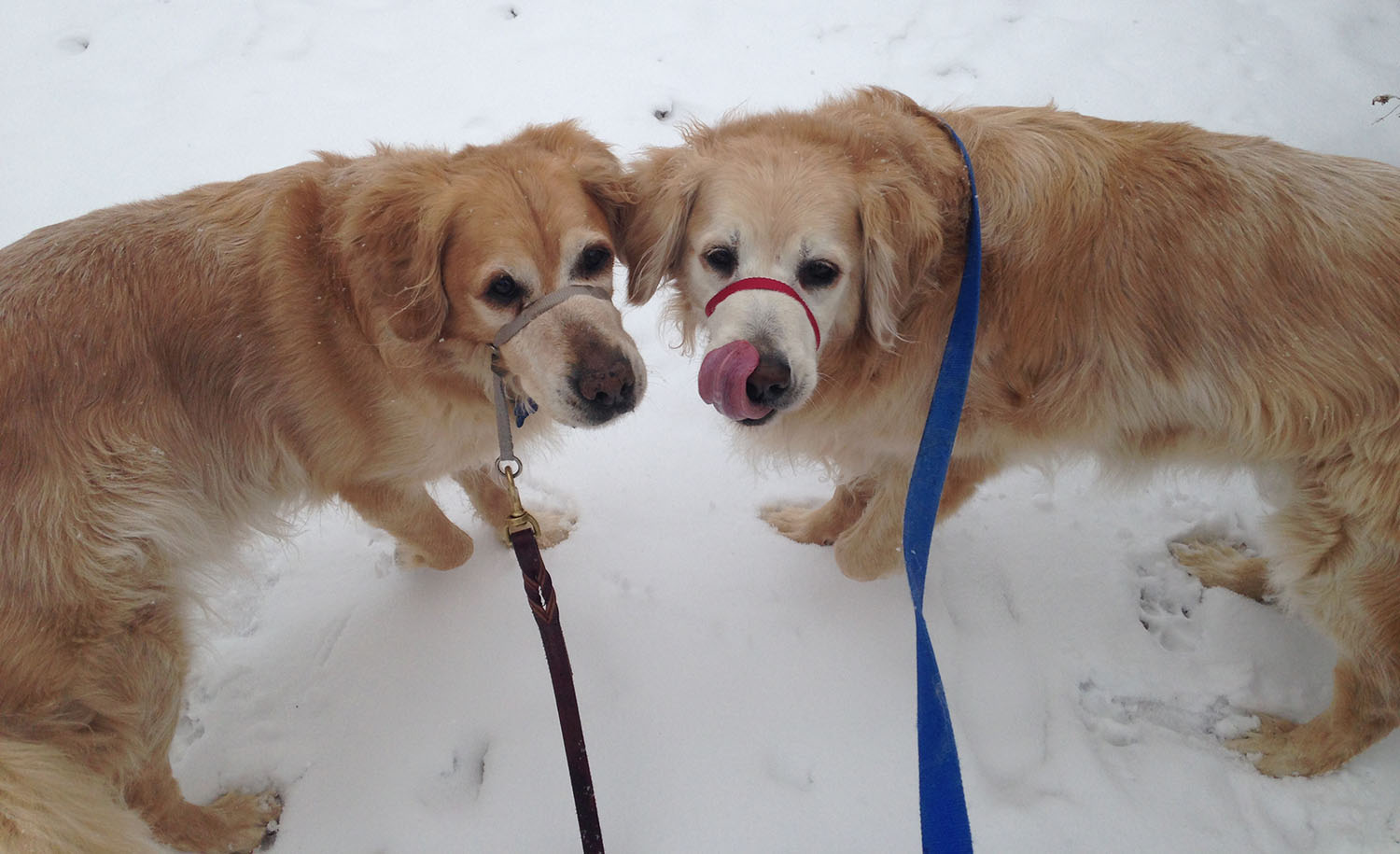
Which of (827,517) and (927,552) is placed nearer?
(927,552)

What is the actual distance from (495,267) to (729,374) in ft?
2.23

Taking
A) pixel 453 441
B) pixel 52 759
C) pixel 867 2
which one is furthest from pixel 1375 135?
pixel 52 759

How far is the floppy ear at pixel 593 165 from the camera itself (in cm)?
220

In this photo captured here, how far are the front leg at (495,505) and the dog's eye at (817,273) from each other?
4.83 ft

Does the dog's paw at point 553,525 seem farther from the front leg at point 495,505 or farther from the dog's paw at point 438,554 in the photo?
the dog's paw at point 438,554

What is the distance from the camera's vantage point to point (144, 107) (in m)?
4.54

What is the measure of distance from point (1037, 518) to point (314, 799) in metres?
2.84

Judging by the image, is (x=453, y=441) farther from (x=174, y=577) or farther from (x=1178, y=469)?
(x=1178, y=469)

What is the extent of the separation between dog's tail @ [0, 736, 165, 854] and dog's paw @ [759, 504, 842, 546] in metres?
2.15

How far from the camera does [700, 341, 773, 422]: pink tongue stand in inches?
72.6

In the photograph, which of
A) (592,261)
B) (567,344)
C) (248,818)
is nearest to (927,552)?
(567,344)

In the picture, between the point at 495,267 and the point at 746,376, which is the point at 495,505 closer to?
the point at 495,267

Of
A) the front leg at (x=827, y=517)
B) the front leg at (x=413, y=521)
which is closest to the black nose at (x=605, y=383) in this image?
the front leg at (x=413, y=521)

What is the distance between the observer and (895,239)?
78.6 inches
